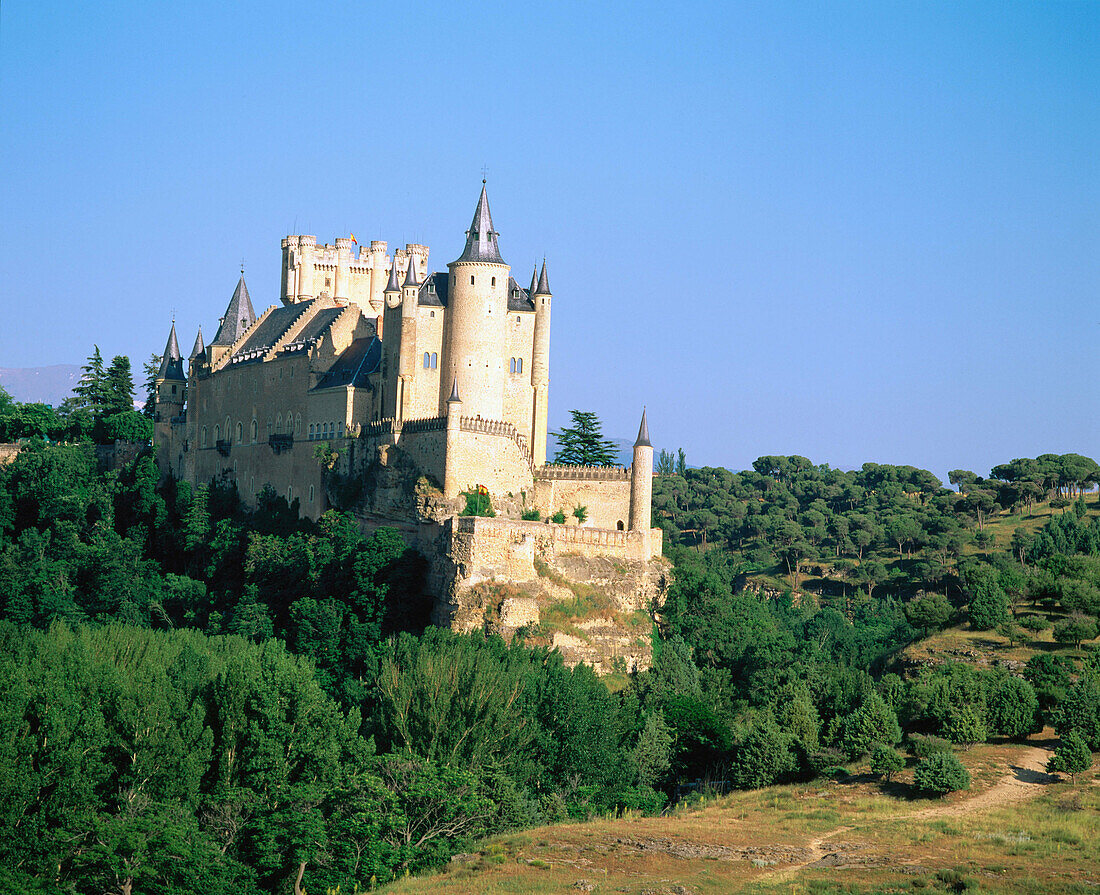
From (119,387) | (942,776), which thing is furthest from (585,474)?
(119,387)

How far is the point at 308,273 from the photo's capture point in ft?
327

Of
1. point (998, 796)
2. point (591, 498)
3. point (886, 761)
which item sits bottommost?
point (998, 796)

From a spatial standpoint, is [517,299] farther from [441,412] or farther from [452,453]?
[452,453]

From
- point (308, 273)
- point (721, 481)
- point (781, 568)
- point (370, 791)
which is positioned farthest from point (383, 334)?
point (721, 481)

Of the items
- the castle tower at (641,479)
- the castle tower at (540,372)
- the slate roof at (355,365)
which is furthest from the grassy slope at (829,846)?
the slate roof at (355,365)

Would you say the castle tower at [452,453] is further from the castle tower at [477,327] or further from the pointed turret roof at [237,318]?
the pointed turret roof at [237,318]

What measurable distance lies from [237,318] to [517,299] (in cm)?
2834

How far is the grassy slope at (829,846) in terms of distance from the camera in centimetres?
4553

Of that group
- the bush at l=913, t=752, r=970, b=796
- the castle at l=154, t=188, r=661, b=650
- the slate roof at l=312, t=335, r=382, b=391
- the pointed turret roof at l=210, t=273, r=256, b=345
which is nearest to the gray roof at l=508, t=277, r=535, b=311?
the castle at l=154, t=188, r=661, b=650

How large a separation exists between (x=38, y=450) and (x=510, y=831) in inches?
2292

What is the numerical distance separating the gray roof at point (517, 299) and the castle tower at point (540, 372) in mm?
354

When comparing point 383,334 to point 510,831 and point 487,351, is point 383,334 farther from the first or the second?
point 510,831

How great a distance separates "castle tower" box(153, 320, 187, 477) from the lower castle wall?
3233cm

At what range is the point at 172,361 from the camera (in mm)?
104688
